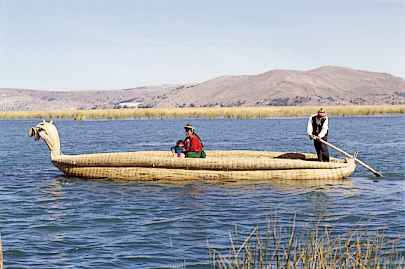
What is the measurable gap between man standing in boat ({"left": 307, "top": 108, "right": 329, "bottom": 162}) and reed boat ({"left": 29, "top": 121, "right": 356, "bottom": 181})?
0.94ft

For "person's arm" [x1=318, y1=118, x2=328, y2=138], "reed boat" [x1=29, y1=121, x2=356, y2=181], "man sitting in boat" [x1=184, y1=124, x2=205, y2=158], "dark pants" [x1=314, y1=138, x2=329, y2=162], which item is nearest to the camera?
"reed boat" [x1=29, y1=121, x2=356, y2=181]

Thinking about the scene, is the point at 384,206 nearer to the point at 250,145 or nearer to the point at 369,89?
the point at 250,145

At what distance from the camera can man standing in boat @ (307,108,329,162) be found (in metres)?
17.5

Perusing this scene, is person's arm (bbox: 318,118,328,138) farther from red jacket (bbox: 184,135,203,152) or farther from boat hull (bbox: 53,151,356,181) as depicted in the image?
red jacket (bbox: 184,135,203,152)

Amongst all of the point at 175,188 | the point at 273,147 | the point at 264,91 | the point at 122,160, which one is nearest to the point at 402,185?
the point at 175,188

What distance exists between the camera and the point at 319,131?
701 inches

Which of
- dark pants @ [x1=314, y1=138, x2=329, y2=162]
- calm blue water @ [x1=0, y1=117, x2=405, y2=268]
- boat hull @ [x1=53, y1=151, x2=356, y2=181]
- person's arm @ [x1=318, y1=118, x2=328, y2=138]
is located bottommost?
calm blue water @ [x1=0, y1=117, x2=405, y2=268]

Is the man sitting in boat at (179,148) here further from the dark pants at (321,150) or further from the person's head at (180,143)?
the dark pants at (321,150)

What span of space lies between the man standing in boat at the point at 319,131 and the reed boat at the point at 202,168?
287 millimetres

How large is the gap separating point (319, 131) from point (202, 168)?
125 inches

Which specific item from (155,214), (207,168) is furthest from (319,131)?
(155,214)

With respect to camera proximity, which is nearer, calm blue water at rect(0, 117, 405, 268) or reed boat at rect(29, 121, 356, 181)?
calm blue water at rect(0, 117, 405, 268)

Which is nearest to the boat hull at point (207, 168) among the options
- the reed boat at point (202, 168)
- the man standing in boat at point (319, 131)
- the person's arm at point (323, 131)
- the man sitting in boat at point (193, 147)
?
the reed boat at point (202, 168)

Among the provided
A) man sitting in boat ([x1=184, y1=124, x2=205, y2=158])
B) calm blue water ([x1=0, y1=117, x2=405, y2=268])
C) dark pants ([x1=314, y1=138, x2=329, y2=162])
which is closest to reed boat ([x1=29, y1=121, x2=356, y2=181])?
dark pants ([x1=314, y1=138, x2=329, y2=162])
